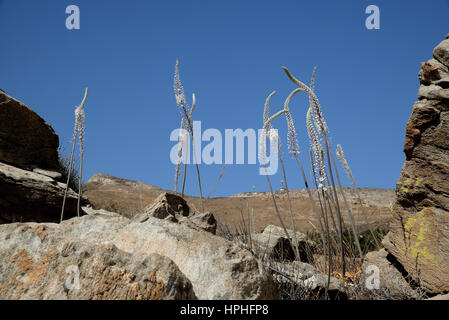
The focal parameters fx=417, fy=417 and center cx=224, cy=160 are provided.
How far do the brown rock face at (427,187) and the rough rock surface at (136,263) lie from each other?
2.23 meters

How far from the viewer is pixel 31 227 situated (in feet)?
8.55

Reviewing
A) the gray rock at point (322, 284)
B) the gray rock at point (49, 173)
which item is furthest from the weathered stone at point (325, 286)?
the gray rock at point (49, 173)

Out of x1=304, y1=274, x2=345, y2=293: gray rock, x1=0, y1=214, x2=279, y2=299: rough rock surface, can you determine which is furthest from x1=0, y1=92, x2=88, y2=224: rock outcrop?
x1=304, y1=274, x2=345, y2=293: gray rock

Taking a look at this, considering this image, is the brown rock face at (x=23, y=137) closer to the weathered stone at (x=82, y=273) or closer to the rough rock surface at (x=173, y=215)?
the rough rock surface at (x=173, y=215)

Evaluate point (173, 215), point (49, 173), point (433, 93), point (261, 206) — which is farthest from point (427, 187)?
point (261, 206)

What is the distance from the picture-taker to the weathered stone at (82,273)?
1.99 m

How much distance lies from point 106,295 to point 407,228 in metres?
3.28

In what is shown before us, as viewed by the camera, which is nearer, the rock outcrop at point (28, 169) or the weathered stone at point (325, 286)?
the weathered stone at point (325, 286)

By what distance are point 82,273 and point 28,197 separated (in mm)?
3630

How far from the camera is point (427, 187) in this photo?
161 inches

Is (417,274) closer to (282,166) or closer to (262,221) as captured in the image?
(282,166)

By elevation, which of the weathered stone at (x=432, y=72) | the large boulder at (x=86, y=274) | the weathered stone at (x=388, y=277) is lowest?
the weathered stone at (x=388, y=277)

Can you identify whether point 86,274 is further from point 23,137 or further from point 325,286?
point 23,137
